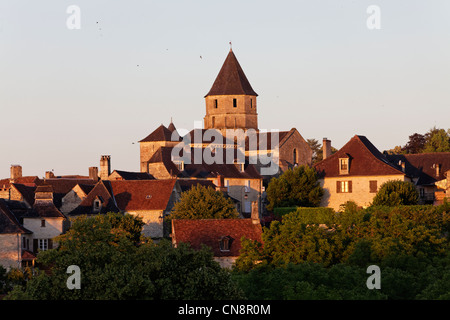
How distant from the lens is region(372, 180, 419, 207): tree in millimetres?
75562

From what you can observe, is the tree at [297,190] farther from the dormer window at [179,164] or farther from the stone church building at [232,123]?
the stone church building at [232,123]

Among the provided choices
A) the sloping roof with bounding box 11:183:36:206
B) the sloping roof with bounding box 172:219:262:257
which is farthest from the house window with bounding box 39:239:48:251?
the sloping roof with bounding box 172:219:262:257

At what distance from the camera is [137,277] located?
127 ft

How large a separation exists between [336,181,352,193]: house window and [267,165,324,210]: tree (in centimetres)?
154

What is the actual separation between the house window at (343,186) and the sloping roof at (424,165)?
247 inches

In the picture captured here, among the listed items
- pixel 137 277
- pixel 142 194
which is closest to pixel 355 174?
pixel 142 194

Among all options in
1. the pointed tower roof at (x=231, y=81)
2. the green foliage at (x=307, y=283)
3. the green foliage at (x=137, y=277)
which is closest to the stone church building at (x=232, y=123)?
the pointed tower roof at (x=231, y=81)

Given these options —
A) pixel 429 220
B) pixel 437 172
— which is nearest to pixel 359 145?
pixel 437 172

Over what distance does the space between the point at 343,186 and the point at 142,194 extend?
16.6 metres

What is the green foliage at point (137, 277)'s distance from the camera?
38.8 metres

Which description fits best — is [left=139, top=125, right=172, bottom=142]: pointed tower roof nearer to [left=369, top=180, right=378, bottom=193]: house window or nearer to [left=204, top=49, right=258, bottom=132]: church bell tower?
[left=204, top=49, right=258, bottom=132]: church bell tower

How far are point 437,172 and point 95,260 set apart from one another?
49.4 m

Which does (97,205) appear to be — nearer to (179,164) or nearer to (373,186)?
(373,186)

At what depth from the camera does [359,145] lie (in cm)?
8362
